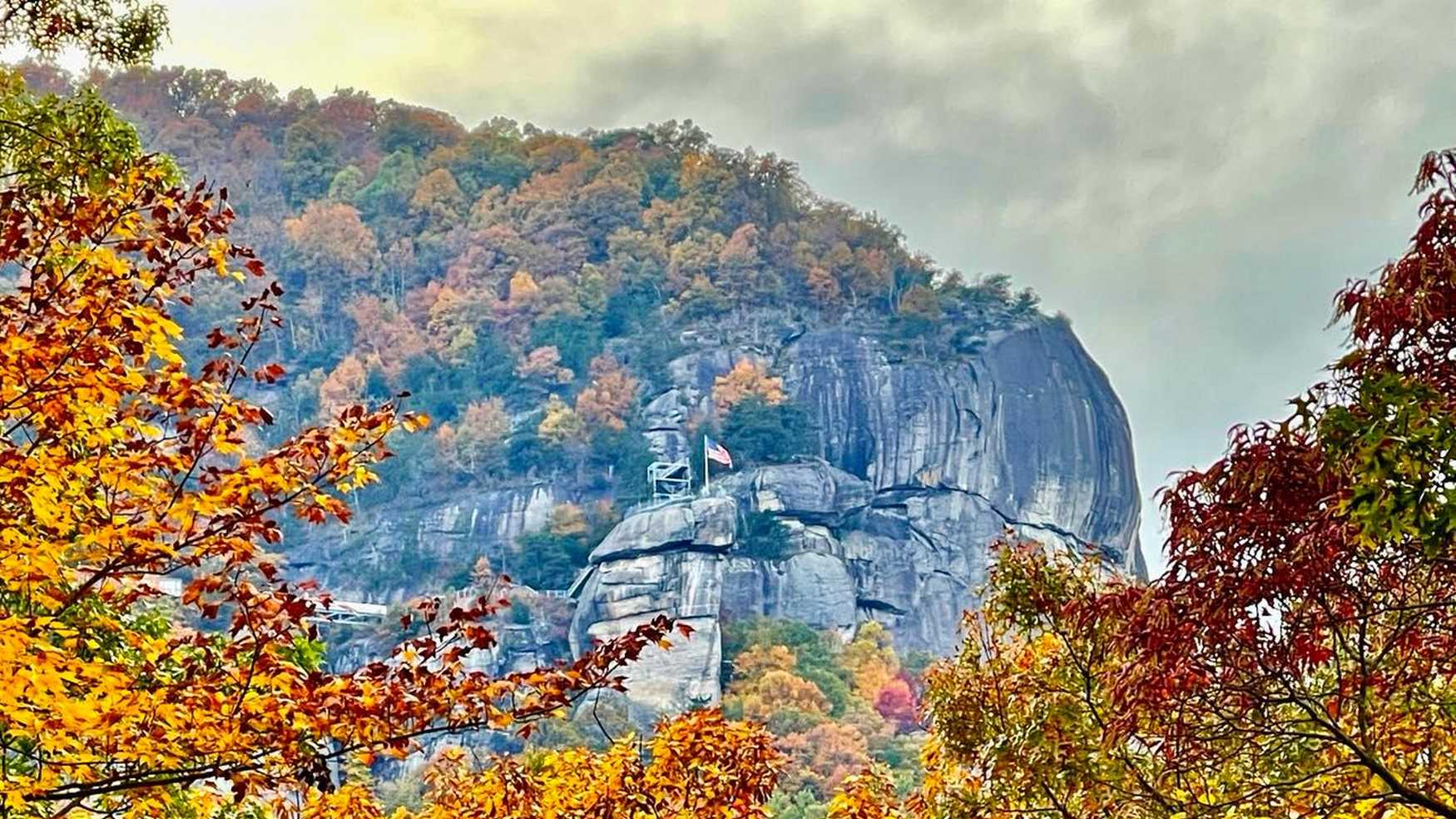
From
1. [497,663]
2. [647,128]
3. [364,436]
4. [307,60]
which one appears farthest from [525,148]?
[364,436]

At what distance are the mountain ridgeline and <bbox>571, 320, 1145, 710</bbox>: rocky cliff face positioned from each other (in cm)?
15

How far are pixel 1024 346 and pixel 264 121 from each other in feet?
199

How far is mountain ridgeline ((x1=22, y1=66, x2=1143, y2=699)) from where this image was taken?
6612 cm

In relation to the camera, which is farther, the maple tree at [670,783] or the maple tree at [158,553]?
the maple tree at [670,783]

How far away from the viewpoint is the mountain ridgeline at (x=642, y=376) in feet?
217

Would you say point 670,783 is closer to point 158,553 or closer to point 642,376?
point 158,553

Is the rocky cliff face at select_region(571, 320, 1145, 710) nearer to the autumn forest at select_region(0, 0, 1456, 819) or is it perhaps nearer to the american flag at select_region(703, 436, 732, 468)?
the american flag at select_region(703, 436, 732, 468)

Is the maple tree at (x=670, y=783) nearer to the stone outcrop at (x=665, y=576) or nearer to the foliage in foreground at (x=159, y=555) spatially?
the foliage in foreground at (x=159, y=555)

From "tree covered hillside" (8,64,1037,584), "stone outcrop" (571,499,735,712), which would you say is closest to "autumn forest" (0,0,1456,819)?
"stone outcrop" (571,499,735,712)

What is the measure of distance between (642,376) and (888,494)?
56.8 feet

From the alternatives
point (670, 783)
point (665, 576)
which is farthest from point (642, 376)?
point (670, 783)

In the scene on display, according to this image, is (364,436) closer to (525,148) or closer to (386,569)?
(386,569)

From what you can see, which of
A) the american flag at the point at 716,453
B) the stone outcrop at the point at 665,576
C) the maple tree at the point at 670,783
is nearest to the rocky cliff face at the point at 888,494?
the stone outcrop at the point at 665,576

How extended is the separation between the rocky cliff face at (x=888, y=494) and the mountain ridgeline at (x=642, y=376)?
0.49ft
